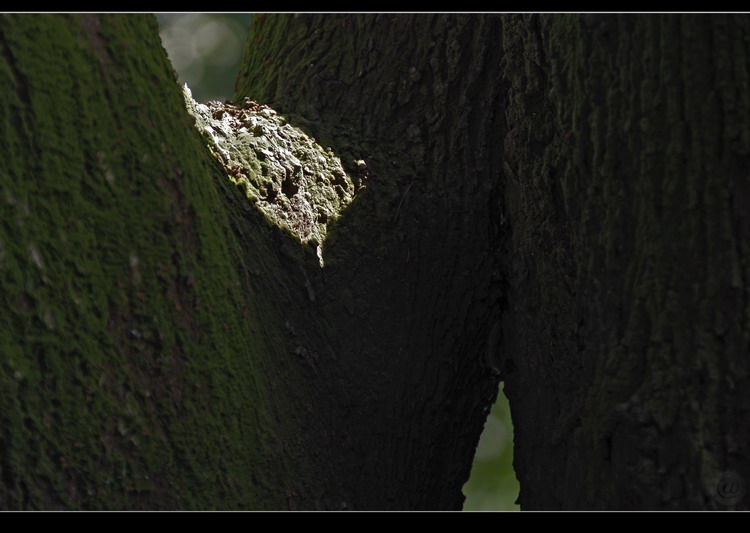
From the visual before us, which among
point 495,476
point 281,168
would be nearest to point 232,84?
point 495,476

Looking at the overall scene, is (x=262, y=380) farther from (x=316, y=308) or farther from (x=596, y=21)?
(x=596, y=21)

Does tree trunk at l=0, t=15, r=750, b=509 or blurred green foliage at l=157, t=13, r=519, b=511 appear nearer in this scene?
tree trunk at l=0, t=15, r=750, b=509

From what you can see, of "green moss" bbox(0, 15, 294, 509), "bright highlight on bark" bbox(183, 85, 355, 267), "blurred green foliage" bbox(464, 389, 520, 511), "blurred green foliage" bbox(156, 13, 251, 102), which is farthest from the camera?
"blurred green foliage" bbox(464, 389, 520, 511)

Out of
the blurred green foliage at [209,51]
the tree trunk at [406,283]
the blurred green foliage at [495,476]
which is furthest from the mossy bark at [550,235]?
the blurred green foliage at [495,476]

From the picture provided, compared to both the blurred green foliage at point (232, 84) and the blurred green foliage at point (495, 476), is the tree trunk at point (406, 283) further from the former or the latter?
the blurred green foliage at point (495, 476)

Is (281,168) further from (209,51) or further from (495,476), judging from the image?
(495,476)

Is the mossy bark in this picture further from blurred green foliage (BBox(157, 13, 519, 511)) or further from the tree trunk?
blurred green foliage (BBox(157, 13, 519, 511))

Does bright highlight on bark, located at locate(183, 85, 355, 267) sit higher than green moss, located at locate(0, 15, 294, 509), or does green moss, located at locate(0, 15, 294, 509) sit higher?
bright highlight on bark, located at locate(183, 85, 355, 267)

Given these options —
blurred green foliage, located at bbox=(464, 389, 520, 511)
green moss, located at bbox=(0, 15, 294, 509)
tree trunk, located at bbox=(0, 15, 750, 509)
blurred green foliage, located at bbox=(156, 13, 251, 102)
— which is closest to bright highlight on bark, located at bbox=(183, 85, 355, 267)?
tree trunk, located at bbox=(0, 15, 750, 509)
